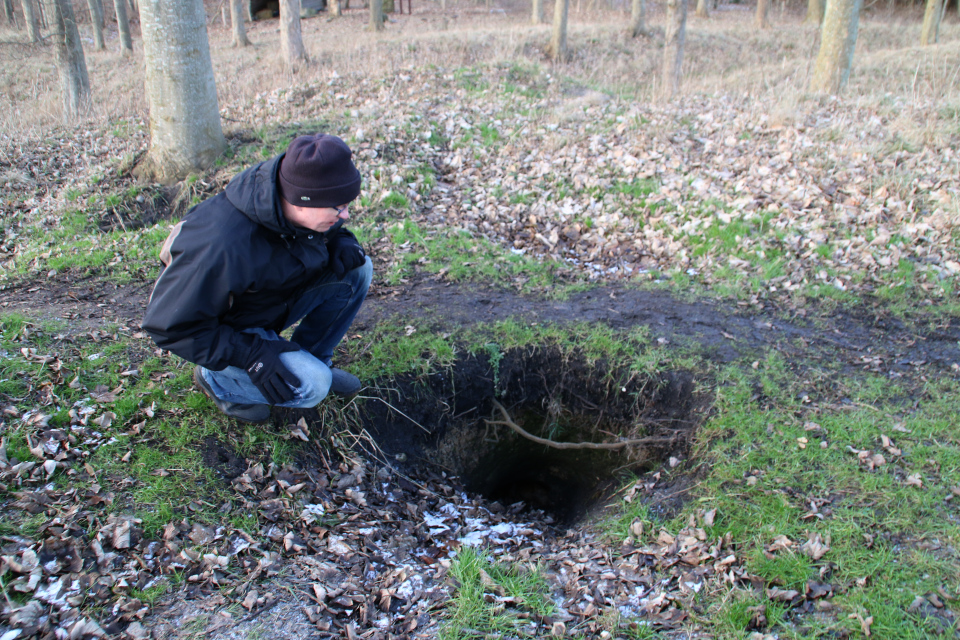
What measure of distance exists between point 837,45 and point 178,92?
10.4 metres

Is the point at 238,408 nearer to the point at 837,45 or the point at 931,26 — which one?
the point at 837,45

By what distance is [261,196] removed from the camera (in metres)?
2.95

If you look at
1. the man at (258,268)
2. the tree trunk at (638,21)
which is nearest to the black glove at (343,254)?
the man at (258,268)

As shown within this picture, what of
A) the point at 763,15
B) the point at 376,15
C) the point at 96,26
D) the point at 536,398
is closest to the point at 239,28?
the point at 376,15

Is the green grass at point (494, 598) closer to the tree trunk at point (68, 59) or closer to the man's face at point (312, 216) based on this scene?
the man's face at point (312, 216)

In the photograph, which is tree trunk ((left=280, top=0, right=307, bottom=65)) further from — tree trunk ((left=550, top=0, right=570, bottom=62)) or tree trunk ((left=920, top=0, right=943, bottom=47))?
tree trunk ((left=920, top=0, right=943, bottom=47))

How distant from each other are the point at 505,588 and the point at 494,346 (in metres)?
2.14

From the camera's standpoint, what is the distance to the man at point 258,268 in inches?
114

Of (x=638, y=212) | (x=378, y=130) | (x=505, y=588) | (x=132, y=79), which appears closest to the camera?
(x=505, y=588)

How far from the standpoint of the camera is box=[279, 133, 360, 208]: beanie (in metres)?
2.87

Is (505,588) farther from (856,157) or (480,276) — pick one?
(856,157)

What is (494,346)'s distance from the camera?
16.0 feet

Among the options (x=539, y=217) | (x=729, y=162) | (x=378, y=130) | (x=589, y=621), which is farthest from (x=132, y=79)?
(x=589, y=621)

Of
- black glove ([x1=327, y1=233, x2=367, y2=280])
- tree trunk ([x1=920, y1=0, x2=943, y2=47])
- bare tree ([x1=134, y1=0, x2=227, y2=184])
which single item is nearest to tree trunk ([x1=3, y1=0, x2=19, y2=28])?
bare tree ([x1=134, y1=0, x2=227, y2=184])
